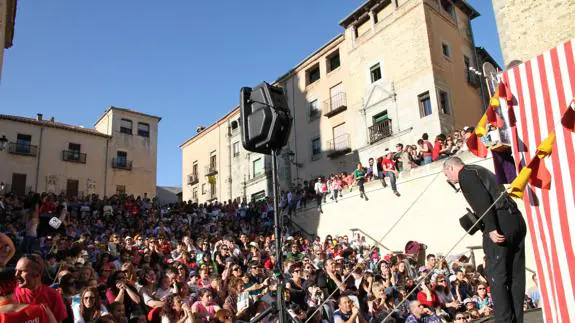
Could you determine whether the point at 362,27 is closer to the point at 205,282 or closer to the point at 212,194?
the point at 212,194

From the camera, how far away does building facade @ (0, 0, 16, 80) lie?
18.1 m

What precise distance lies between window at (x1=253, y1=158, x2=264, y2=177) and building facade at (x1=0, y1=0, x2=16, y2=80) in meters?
16.1

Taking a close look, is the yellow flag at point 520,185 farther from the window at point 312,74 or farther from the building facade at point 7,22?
the window at point 312,74

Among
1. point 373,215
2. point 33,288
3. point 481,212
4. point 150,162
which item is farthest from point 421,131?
point 150,162

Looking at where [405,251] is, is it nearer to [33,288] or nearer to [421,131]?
[421,131]

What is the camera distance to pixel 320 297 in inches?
314

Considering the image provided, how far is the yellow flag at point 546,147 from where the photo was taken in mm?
3605

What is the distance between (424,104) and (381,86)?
299 cm

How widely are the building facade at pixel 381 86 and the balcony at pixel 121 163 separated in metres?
12.9

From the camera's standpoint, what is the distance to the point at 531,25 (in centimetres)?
1423

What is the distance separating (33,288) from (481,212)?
376cm

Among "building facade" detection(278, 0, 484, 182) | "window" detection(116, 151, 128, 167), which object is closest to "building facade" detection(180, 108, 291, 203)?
"building facade" detection(278, 0, 484, 182)

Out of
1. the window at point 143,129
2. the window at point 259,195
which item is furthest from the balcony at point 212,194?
the window at point 143,129

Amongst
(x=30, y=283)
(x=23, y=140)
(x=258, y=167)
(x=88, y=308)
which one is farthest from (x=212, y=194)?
(x=30, y=283)
